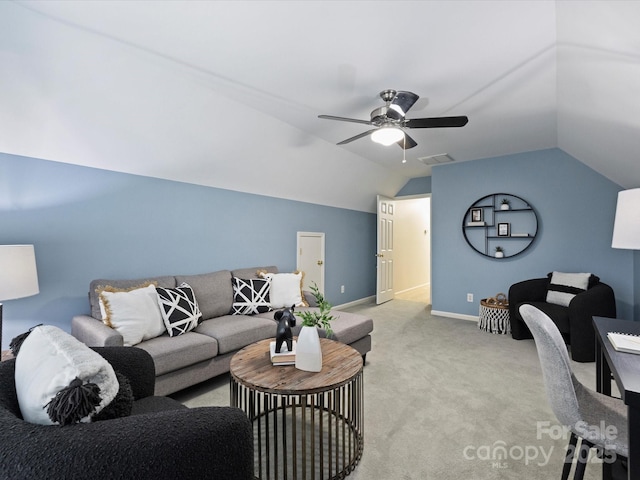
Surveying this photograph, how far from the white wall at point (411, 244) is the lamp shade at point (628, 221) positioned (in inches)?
195

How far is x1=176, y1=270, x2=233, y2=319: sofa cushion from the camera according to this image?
3137 millimetres

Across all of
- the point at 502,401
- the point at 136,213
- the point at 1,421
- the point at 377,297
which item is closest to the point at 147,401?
the point at 1,421

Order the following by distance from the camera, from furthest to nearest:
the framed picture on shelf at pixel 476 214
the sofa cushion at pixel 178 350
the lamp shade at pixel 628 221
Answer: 1. the framed picture on shelf at pixel 476 214
2. the sofa cushion at pixel 178 350
3. the lamp shade at pixel 628 221

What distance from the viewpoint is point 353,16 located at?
1.84 meters

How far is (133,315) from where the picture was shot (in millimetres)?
2389

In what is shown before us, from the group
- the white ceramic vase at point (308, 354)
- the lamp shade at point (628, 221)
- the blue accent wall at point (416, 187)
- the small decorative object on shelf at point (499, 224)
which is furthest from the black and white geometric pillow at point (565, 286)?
the white ceramic vase at point (308, 354)

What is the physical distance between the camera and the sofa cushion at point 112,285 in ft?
8.19

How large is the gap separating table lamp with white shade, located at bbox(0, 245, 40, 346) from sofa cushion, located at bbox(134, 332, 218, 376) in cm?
78

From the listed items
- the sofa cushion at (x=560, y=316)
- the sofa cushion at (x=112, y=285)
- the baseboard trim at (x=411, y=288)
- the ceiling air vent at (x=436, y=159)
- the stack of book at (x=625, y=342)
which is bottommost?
the baseboard trim at (x=411, y=288)

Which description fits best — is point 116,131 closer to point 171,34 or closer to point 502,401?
point 171,34

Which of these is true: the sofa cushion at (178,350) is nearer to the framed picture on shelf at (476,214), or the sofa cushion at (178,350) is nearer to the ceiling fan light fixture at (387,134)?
the ceiling fan light fixture at (387,134)

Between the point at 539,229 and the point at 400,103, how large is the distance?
126 inches

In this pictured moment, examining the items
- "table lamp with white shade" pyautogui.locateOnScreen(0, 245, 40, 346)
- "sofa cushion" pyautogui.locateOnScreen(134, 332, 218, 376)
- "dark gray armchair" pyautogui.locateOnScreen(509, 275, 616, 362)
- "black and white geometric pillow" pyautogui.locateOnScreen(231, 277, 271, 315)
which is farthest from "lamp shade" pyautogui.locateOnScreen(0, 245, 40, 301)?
"dark gray armchair" pyautogui.locateOnScreen(509, 275, 616, 362)

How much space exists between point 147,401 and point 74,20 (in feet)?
7.29
